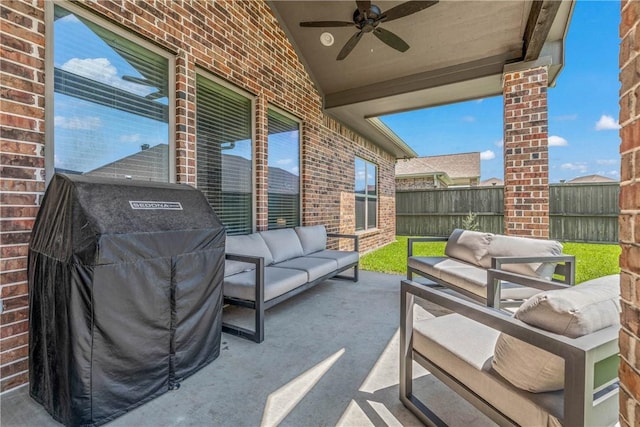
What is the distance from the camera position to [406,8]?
313cm

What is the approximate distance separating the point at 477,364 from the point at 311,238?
139 inches

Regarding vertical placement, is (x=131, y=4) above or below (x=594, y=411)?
above

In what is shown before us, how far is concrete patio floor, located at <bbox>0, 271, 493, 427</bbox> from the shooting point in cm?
170

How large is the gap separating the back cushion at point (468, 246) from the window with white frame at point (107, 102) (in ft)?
12.2

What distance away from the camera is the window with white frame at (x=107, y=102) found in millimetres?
2295

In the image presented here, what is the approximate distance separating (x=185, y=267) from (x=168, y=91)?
200cm

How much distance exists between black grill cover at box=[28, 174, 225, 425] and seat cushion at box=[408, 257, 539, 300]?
8.57 feet

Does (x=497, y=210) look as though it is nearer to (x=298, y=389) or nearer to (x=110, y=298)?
(x=298, y=389)

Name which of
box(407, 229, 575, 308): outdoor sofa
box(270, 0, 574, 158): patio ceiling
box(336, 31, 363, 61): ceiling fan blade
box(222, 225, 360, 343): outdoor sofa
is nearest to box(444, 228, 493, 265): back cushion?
box(407, 229, 575, 308): outdoor sofa

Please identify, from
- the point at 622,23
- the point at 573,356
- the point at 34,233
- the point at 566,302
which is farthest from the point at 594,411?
the point at 34,233

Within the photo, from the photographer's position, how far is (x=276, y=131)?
4.71 meters

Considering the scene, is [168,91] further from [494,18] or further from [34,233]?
[494,18]

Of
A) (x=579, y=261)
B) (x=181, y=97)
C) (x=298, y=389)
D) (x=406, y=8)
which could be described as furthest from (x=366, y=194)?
(x=298, y=389)

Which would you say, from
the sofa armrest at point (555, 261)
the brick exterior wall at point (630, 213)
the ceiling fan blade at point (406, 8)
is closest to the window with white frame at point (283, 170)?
the ceiling fan blade at point (406, 8)
